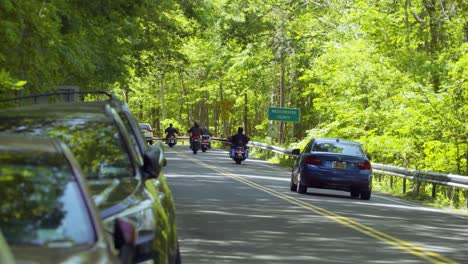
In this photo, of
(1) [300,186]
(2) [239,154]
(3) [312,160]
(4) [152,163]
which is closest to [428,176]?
(1) [300,186]

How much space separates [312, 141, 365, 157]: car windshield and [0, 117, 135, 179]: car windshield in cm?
1770

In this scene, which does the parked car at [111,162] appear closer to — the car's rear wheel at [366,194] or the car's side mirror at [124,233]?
the car's side mirror at [124,233]

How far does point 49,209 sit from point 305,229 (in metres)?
11.2

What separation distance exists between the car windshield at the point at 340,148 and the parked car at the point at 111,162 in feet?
56.3

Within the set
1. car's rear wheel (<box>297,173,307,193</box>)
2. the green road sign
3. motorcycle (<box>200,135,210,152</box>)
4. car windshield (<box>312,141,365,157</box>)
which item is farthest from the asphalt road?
motorcycle (<box>200,135,210,152</box>)

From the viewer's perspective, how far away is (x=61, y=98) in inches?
804

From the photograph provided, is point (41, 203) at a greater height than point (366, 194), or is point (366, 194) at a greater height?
point (41, 203)

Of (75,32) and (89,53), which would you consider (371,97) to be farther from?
(75,32)

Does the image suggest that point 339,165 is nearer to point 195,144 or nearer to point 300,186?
point 300,186

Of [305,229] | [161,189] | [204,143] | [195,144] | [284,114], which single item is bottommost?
[305,229]

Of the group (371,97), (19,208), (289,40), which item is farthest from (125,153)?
(289,40)

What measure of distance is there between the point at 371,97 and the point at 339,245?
25761 mm

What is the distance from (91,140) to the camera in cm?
770

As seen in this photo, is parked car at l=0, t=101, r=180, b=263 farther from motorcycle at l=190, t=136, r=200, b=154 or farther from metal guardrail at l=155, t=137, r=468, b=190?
motorcycle at l=190, t=136, r=200, b=154
